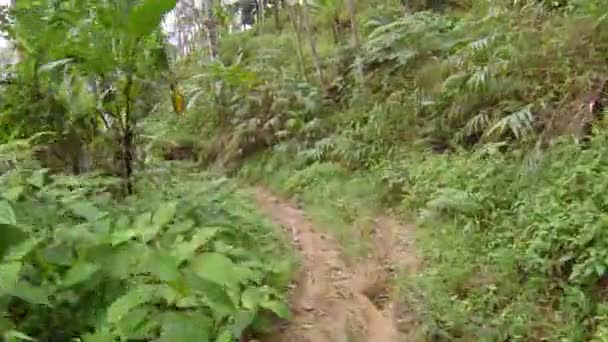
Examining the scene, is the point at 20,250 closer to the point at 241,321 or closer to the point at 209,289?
the point at 209,289

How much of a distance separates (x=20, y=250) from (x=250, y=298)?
147 centimetres

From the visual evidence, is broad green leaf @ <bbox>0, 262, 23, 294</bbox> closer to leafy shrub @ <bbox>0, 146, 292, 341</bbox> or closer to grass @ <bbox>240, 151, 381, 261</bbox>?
→ leafy shrub @ <bbox>0, 146, 292, 341</bbox>

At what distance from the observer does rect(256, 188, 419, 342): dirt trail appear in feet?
13.6

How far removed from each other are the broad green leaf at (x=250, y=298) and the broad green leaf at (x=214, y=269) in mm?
1080

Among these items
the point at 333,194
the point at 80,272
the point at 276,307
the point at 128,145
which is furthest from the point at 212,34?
the point at 80,272

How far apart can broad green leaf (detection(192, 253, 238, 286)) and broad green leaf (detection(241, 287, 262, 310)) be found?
108 cm

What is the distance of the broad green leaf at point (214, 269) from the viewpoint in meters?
2.30

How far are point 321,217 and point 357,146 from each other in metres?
2.03

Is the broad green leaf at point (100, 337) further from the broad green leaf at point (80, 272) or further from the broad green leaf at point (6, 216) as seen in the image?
the broad green leaf at point (6, 216)

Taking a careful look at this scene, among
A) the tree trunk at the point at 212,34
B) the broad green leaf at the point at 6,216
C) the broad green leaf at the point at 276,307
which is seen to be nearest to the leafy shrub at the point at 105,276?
the broad green leaf at the point at 6,216

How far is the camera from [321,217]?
6539 mm

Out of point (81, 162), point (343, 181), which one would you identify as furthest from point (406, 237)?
point (81, 162)

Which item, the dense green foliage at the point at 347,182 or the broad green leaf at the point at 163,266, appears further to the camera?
the dense green foliage at the point at 347,182

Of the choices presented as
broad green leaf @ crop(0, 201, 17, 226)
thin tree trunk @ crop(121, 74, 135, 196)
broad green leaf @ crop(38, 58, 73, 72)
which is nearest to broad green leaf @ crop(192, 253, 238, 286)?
broad green leaf @ crop(0, 201, 17, 226)
